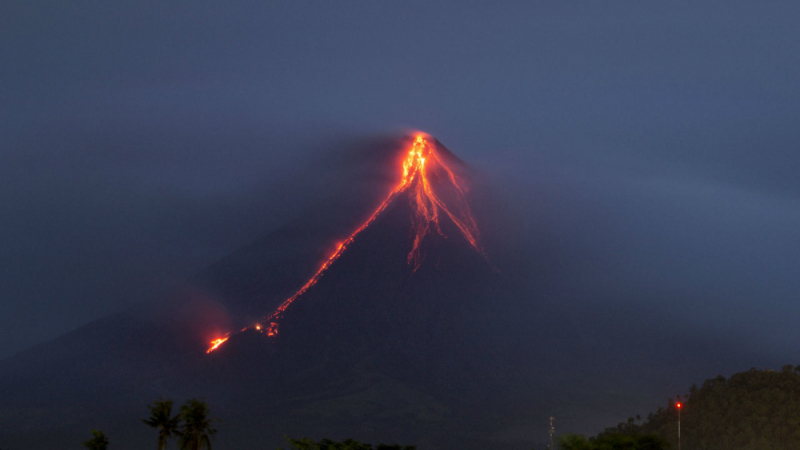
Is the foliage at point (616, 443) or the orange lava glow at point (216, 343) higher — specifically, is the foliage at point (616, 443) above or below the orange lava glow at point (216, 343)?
below

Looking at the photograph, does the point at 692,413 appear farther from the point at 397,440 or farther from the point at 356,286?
the point at 356,286

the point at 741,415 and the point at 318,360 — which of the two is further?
the point at 318,360

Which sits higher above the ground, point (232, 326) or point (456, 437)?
point (232, 326)

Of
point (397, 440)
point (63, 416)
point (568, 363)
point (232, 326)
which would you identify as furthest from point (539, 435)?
point (63, 416)

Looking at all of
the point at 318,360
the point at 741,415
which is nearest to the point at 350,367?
the point at 318,360

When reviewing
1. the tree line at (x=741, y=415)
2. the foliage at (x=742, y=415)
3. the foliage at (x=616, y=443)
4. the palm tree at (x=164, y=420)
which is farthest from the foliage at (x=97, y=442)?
the foliage at (x=742, y=415)

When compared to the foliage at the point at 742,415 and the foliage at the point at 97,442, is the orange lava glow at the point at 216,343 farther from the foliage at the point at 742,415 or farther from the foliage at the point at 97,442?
the foliage at the point at 97,442

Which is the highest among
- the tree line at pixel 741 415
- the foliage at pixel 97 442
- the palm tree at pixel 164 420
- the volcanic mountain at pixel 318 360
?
the volcanic mountain at pixel 318 360

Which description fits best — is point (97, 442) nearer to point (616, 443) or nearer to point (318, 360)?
point (616, 443)

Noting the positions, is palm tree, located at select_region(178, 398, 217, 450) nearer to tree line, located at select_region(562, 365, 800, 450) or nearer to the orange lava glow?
tree line, located at select_region(562, 365, 800, 450)
